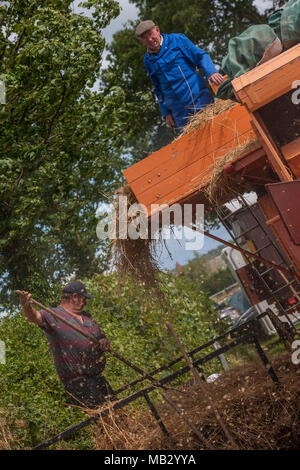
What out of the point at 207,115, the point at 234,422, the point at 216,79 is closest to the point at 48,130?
the point at 216,79

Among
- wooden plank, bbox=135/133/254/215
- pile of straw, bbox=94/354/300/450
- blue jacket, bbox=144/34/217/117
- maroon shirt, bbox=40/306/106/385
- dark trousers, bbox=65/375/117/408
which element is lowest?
pile of straw, bbox=94/354/300/450

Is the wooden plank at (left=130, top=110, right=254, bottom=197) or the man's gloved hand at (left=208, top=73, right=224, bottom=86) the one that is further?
the man's gloved hand at (left=208, top=73, right=224, bottom=86)

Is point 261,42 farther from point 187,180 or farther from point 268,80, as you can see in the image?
point 187,180

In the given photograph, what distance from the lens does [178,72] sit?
533 cm

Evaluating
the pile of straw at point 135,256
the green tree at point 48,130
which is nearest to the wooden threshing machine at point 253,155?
the pile of straw at point 135,256

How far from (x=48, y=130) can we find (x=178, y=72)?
3.78 meters

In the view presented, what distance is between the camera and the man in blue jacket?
5.24 m

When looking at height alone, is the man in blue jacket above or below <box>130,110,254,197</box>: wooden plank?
above

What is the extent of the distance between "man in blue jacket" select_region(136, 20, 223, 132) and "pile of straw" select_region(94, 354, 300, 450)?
2808mm

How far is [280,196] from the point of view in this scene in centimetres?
327

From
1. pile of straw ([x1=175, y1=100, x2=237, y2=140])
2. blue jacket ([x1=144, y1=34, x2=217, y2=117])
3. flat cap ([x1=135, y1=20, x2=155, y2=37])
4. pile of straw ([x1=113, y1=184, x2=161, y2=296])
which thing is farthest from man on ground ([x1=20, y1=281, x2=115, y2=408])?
flat cap ([x1=135, y1=20, x2=155, y2=37])

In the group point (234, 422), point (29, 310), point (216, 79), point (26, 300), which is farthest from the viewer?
point (216, 79)

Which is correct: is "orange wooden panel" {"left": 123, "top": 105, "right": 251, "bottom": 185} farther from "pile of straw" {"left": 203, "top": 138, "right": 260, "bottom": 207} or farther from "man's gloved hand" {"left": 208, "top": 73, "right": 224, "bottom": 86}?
"man's gloved hand" {"left": 208, "top": 73, "right": 224, "bottom": 86}
